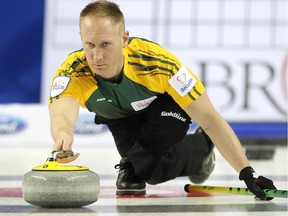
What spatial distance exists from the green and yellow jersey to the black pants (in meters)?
0.19

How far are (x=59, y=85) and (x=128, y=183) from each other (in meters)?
0.60

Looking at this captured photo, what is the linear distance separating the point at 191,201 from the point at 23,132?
173 inches

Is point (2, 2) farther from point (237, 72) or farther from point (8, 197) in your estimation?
point (8, 197)

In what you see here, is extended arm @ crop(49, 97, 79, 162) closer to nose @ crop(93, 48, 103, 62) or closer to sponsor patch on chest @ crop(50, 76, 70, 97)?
sponsor patch on chest @ crop(50, 76, 70, 97)

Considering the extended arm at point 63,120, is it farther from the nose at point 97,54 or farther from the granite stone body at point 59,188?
the nose at point 97,54

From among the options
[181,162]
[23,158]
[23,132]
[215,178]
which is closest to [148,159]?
[181,162]

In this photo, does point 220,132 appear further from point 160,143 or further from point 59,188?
point 59,188

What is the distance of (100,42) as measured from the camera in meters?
3.07

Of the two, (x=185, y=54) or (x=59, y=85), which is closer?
(x=59, y=85)

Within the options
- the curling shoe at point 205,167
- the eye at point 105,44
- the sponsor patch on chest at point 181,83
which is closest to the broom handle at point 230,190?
the curling shoe at point 205,167

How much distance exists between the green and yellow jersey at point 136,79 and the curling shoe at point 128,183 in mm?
366

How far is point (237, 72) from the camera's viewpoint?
7.66 metres

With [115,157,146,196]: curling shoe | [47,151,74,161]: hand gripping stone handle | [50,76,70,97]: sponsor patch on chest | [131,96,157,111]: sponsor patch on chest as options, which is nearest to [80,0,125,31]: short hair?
[50,76,70,97]: sponsor patch on chest

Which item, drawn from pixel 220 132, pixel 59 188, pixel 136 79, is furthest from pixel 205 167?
pixel 59 188
